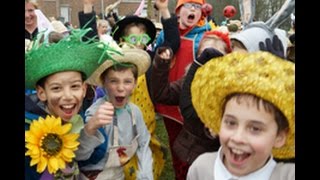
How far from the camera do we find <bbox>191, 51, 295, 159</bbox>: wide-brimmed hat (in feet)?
6.55

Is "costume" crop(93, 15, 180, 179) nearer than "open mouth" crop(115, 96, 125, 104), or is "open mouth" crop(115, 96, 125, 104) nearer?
"open mouth" crop(115, 96, 125, 104)

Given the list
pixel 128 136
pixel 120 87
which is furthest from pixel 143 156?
pixel 120 87

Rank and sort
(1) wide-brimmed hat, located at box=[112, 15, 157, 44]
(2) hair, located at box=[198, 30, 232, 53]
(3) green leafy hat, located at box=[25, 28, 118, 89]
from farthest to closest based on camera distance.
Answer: (1) wide-brimmed hat, located at box=[112, 15, 157, 44]
(2) hair, located at box=[198, 30, 232, 53]
(3) green leafy hat, located at box=[25, 28, 118, 89]

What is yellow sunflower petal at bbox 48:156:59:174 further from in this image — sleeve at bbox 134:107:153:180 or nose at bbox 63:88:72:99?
sleeve at bbox 134:107:153:180

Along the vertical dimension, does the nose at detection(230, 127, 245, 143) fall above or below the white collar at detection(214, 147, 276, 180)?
above

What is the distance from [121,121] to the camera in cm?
302

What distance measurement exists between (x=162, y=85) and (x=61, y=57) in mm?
722

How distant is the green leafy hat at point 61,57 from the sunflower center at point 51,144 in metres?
0.28

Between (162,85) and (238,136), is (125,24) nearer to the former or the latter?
(162,85)

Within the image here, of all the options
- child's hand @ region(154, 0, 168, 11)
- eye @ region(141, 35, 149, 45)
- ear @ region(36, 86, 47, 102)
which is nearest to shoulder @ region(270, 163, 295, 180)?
ear @ region(36, 86, 47, 102)

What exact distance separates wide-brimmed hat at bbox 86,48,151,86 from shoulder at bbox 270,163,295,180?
3.73 feet
